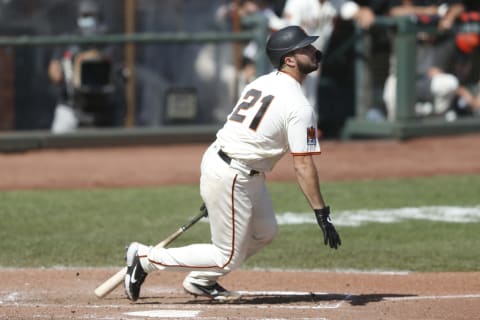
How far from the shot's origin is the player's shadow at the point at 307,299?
262 inches

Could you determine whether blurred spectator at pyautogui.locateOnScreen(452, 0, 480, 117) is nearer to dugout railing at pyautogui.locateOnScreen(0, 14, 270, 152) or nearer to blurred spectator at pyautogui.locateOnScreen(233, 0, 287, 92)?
blurred spectator at pyautogui.locateOnScreen(233, 0, 287, 92)

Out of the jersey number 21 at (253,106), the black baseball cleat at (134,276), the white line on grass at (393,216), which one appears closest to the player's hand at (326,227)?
the jersey number 21 at (253,106)

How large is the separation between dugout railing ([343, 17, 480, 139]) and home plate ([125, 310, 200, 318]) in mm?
7871

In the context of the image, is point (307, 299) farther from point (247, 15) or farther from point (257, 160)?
point (247, 15)

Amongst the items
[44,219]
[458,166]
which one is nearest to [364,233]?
[44,219]

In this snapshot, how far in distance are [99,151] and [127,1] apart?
2.04 metres

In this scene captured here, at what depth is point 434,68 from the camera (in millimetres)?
13727

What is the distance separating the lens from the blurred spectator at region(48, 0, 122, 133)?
1340 centimetres

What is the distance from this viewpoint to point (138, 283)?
6586mm

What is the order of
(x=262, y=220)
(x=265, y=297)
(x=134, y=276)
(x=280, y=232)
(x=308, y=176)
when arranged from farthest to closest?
(x=280, y=232)
(x=265, y=297)
(x=134, y=276)
(x=262, y=220)
(x=308, y=176)

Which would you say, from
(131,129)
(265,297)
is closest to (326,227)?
(265,297)

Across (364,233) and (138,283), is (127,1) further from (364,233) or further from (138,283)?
(138,283)

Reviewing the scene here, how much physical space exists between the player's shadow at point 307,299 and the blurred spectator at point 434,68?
7135 millimetres

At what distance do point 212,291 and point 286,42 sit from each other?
154 centimetres
